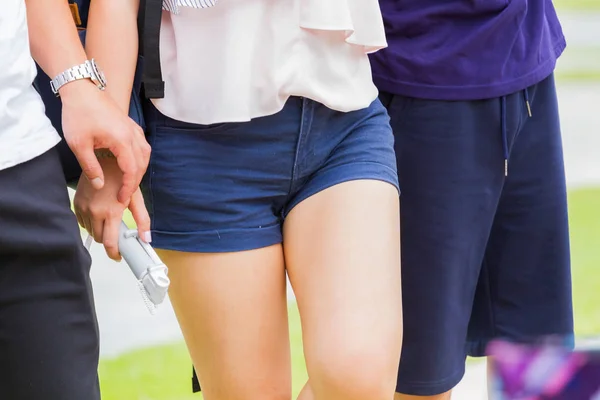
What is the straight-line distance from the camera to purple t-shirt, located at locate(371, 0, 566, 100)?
60.7 inches

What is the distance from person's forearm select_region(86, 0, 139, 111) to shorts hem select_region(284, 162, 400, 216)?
288mm

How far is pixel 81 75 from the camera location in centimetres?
121

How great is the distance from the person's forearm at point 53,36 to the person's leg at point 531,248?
78cm

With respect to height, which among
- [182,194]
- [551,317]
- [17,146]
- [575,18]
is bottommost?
[575,18]

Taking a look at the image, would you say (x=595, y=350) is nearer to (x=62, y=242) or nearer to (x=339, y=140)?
(x=339, y=140)

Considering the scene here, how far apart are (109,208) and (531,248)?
32.8 inches

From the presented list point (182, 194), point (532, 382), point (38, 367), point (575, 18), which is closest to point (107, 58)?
point (182, 194)

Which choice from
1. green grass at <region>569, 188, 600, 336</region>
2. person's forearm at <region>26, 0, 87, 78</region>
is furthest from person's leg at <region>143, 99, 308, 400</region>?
green grass at <region>569, 188, 600, 336</region>

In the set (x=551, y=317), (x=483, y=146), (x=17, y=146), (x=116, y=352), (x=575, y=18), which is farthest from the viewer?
(x=575, y=18)

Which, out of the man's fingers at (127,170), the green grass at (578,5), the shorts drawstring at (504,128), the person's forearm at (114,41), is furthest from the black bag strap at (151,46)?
the green grass at (578,5)

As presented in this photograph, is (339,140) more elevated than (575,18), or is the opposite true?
(339,140)

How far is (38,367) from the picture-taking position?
1.11 metres

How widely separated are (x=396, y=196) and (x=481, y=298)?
1.69ft

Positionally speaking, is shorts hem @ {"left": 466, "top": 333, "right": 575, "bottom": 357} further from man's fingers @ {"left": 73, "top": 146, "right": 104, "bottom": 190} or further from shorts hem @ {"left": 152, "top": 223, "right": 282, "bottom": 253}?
man's fingers @ {"left": 73, "top": 146, "right": 104, "bottom": 190}
